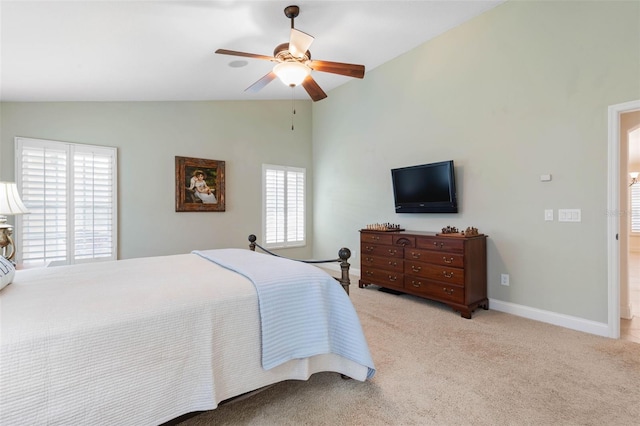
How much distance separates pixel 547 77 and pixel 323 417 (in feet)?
12.3

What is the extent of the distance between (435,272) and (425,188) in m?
1.15

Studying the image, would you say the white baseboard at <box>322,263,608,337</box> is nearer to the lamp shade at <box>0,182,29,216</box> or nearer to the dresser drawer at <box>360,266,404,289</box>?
the dresser drawer at <box>360,266,404,289</box>

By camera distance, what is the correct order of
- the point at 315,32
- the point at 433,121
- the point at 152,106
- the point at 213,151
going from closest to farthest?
the point at 315,32, the point at 433,121, the point at 152,106, the point at 213,151

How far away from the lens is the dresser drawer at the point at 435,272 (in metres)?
3.41

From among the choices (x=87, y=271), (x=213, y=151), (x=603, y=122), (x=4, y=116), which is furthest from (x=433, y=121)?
(x=4, y=116)

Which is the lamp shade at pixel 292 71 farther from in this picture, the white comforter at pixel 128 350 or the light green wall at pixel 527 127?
the light green wall at pixel 527 127

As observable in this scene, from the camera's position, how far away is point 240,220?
211 inches

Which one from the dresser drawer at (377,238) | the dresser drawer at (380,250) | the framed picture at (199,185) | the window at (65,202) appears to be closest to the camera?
the window at (65,202)

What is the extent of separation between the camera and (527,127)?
333 centimetres

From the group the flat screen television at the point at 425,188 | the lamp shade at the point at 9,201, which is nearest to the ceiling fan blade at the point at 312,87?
the flat screen television at the point at 425,188

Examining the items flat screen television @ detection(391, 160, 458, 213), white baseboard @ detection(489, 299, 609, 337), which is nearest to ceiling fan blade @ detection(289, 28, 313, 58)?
flat screen television @ detection(391, 160, 458, 213)

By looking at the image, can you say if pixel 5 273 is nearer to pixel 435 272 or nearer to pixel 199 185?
pixel 199 185

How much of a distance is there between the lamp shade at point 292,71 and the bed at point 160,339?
1775 millimetres

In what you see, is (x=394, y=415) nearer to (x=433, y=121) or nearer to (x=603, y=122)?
(x=603, y=122)
